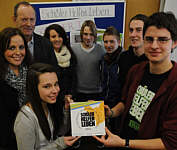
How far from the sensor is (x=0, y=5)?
3482 millimetres

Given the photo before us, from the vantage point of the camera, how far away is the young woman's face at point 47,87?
137 centimetres

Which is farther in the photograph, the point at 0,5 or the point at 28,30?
the point at 0,5

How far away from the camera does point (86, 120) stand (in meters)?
1.35

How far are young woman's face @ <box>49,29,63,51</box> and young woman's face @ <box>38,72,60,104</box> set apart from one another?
3.84 feet

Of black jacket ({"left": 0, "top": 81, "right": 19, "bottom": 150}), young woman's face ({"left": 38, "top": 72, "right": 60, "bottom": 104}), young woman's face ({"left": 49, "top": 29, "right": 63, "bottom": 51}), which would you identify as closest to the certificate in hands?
young woman's face ({"left": 38, "top": 72, "right": 60, "bottom": 104})

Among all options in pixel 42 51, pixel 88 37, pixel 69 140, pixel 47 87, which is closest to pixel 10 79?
pixel 47 87

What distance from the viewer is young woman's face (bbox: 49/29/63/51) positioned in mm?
2467

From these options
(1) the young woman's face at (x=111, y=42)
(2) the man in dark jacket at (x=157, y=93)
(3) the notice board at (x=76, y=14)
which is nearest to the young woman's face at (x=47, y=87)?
(2) the man in dark jacket at (x=157, y=93)

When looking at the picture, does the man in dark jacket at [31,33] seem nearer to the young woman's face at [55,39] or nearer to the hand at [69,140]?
the young woman's face at [55,39]

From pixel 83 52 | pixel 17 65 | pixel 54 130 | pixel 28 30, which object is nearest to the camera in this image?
pixel 54 130

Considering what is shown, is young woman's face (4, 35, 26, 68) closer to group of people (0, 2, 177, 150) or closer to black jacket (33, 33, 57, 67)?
group of people (0, 2, 177, 150)

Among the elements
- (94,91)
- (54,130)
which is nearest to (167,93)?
(54,130)

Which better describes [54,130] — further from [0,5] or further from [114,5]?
[0,5]

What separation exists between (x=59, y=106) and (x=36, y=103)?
0.31 meters
